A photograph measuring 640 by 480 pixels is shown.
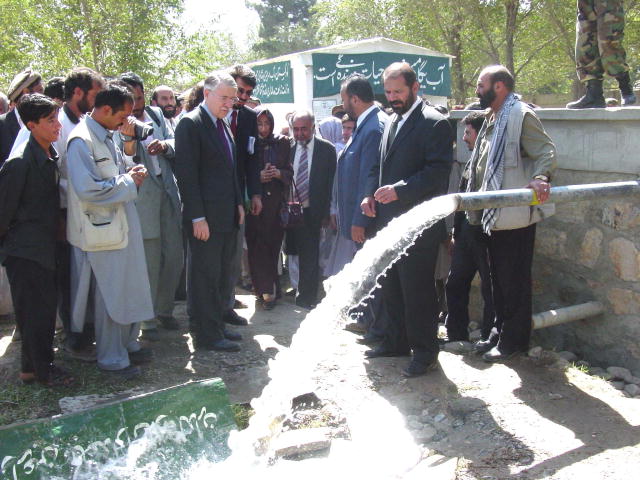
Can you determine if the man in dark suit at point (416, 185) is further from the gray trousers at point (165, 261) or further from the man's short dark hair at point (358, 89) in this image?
the gray trousers at point (165, 261)

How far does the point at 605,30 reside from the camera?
202 inches

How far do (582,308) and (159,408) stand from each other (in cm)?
300

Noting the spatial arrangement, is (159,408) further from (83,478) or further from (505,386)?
(505,386)

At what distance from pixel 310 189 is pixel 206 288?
170 centimetres

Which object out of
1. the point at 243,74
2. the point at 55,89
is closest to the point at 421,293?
the point at 243,74

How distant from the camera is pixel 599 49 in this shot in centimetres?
524

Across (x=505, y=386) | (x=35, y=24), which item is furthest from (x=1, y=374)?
(x=35, y=24)

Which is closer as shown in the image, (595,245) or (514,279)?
(514,279)

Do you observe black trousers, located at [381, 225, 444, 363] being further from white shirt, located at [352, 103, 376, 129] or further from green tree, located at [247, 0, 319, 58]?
green tree, located at [247, 0, 319, 58]

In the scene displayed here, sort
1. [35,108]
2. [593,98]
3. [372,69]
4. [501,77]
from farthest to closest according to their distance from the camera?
[372,69], [593,98], [501,77], [35,108]

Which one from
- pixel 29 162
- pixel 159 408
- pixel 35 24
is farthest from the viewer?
pixel 35 24

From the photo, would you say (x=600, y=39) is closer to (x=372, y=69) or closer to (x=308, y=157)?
(x=308, y=157)

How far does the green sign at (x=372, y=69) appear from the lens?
12.6 metres

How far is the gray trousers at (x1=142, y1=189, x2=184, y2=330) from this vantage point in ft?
16.3
